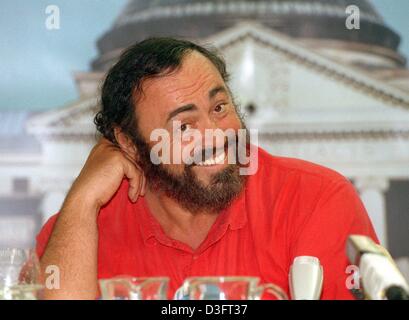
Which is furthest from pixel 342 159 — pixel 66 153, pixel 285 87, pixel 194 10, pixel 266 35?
pixel 66 153

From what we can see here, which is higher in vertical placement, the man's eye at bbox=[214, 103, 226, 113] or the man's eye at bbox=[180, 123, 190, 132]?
the man's eye at bbox=[214, 103, 226, 113]

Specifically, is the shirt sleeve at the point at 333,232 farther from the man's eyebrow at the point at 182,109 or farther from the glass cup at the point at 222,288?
the glass cup at the point at 222,288

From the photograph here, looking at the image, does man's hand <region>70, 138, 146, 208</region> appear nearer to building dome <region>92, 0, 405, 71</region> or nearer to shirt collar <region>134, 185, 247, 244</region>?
shirt collar <region>134, 185, 247, 244</region>

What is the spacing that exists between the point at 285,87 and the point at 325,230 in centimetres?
1369

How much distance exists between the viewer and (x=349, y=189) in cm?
160

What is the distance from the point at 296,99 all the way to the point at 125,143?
525 inches

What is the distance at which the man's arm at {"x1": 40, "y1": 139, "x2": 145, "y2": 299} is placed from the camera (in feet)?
4.55

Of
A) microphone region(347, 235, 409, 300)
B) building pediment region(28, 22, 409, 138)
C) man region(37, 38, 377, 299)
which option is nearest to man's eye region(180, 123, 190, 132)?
man region(37, 38, 377, 299)

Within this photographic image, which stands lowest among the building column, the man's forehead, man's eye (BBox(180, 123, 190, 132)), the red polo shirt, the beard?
the building column

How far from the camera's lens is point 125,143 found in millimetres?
1846

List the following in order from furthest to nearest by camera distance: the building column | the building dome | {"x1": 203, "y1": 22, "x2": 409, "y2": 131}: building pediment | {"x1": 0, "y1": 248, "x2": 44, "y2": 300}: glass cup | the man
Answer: the building column → {"x1": 203, "y1": 22, "x2": 409, "y2": 131}: building pediment → the building dome → the man → {"x1": 0, "y1": 248, "x2": 44, "y2": 300}: glass cup

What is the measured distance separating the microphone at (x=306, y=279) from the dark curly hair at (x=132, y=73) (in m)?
0.67

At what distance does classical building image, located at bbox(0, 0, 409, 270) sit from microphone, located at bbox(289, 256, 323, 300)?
10.9m

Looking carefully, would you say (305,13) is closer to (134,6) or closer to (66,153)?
(134,6)
